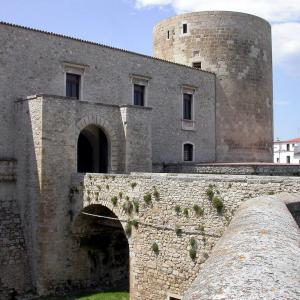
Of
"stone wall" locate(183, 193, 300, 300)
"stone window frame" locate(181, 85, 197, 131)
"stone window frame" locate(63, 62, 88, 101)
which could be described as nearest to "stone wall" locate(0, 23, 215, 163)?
"stone window frame" locate(63, 62, 88, 101)

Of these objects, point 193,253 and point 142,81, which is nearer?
point 193,253

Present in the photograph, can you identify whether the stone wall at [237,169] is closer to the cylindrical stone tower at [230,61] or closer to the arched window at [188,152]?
the arched window at [188,152]

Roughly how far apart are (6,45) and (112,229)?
7775 millimetres

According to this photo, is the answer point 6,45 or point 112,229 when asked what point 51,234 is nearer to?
point 112,229

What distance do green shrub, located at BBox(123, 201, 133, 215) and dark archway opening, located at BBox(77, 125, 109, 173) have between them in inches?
204

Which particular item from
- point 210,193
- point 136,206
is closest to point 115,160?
point 136,206

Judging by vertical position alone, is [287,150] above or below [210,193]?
above

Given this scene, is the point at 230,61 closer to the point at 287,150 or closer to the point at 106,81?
the point at 106,81

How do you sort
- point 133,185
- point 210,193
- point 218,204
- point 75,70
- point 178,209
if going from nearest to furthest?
point 218,204 < point 210,193 < point 178,209 < point 133,185 < point 75,70

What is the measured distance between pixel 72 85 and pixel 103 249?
6.92 m

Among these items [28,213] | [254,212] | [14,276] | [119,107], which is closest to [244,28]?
[119,107]

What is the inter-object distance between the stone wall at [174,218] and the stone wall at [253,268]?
5540mm

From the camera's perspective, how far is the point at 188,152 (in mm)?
24109

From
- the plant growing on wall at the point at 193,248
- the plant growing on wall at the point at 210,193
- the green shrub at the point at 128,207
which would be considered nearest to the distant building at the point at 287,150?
the green shrub at the point at 128,207
